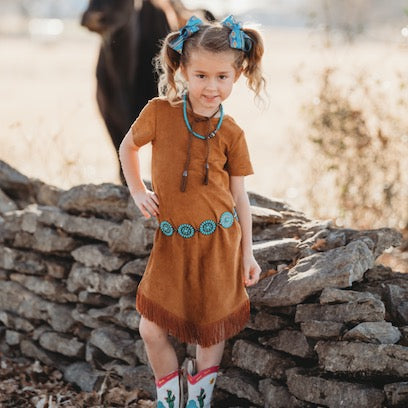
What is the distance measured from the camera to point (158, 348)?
307 centimetres

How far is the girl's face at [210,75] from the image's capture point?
282 centimetres

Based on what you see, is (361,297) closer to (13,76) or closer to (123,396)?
(123,396)

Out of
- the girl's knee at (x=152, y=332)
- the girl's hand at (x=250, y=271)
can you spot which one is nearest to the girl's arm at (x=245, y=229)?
the girl's hand at (x=250, y=271)

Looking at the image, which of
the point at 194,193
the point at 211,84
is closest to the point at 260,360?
the point at 194,193

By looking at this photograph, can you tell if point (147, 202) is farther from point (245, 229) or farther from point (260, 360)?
point (260, 360)

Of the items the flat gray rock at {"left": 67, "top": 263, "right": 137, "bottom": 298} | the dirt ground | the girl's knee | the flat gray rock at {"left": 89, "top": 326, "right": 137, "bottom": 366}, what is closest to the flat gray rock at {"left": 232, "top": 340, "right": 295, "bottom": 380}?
the girl's knee

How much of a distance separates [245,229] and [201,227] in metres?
0.21

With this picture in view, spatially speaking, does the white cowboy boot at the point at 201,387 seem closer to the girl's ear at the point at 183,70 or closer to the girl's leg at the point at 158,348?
the girl's leg at the point at 158,348

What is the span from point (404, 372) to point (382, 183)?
355 cm

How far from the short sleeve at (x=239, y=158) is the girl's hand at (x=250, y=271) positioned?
340 millimetres

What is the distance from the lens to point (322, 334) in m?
3.11

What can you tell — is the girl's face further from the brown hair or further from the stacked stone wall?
the stacked stone wall

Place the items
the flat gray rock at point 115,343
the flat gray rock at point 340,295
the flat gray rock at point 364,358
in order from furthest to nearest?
the flat gray rock at point 115,343
the flat gray rock at point 340,295
the flat gray rock at point 364,358

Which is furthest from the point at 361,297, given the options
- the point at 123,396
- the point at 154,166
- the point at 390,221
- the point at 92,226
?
the point at 390,221
